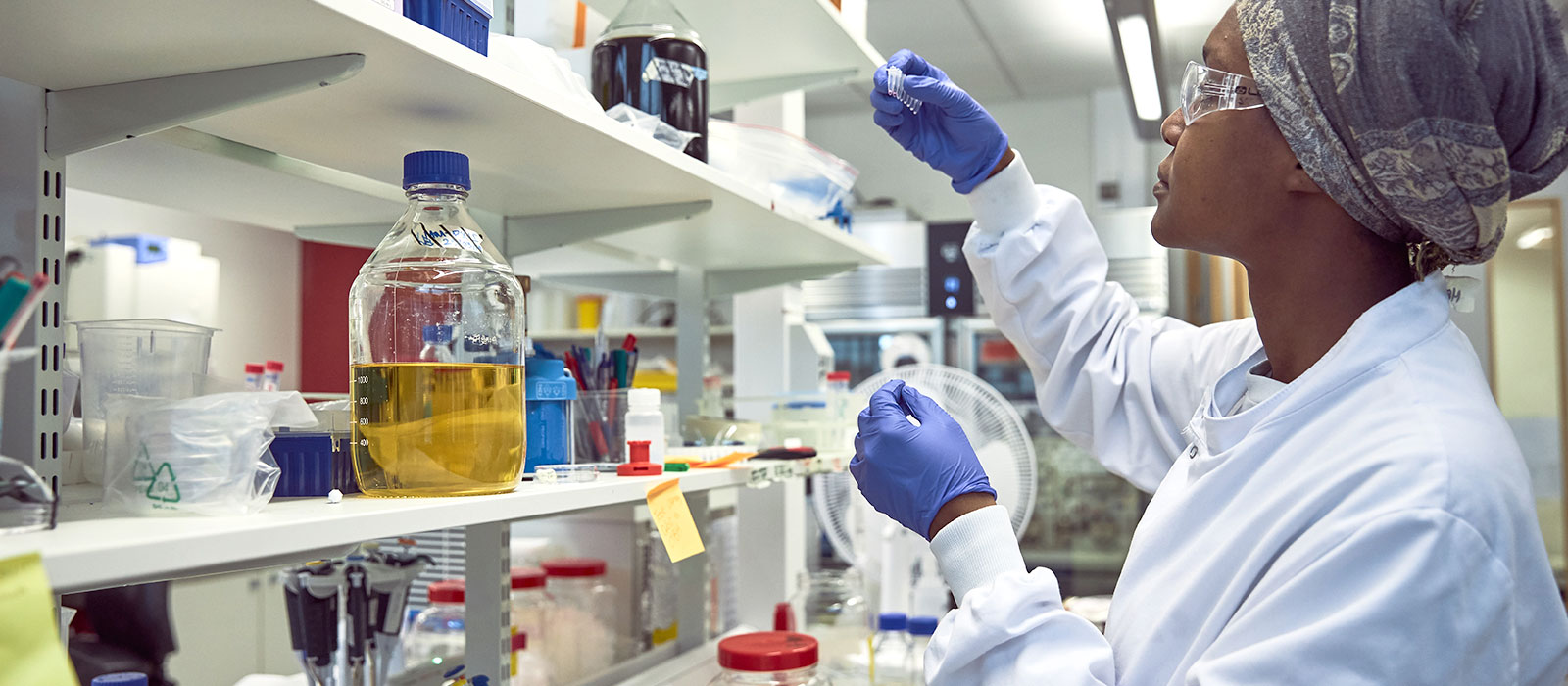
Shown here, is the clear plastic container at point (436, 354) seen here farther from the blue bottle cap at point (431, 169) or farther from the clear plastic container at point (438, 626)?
the clear plastic container at point (438, 626)

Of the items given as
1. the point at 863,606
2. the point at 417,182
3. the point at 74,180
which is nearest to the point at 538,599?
the point at 863,606

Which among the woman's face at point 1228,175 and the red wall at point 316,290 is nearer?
the woman's face at point 1228,175

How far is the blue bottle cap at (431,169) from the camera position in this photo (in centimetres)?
90

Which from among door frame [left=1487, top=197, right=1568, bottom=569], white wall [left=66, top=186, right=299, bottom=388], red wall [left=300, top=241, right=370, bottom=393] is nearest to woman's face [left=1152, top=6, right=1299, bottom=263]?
door frame [left=1487, top=197, right=1568, bottom=569]

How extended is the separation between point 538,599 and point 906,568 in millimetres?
800

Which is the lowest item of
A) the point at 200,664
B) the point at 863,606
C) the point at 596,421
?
the point at 200,664

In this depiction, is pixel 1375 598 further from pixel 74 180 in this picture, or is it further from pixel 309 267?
pixel 309 267

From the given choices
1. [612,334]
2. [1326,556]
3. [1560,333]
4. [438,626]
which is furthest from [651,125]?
[1560,333]

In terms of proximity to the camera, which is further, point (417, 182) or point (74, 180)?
point (74, 180)

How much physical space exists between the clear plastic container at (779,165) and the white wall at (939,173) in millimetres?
4705

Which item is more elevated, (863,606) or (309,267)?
(309,267)

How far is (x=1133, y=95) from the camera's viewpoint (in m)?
2.13

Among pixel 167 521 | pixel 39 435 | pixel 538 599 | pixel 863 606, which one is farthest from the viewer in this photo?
pixel 863 606

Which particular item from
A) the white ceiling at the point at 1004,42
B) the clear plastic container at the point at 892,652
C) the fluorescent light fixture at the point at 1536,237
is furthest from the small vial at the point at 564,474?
the fluorescent light fixture at the point at 1536,237
